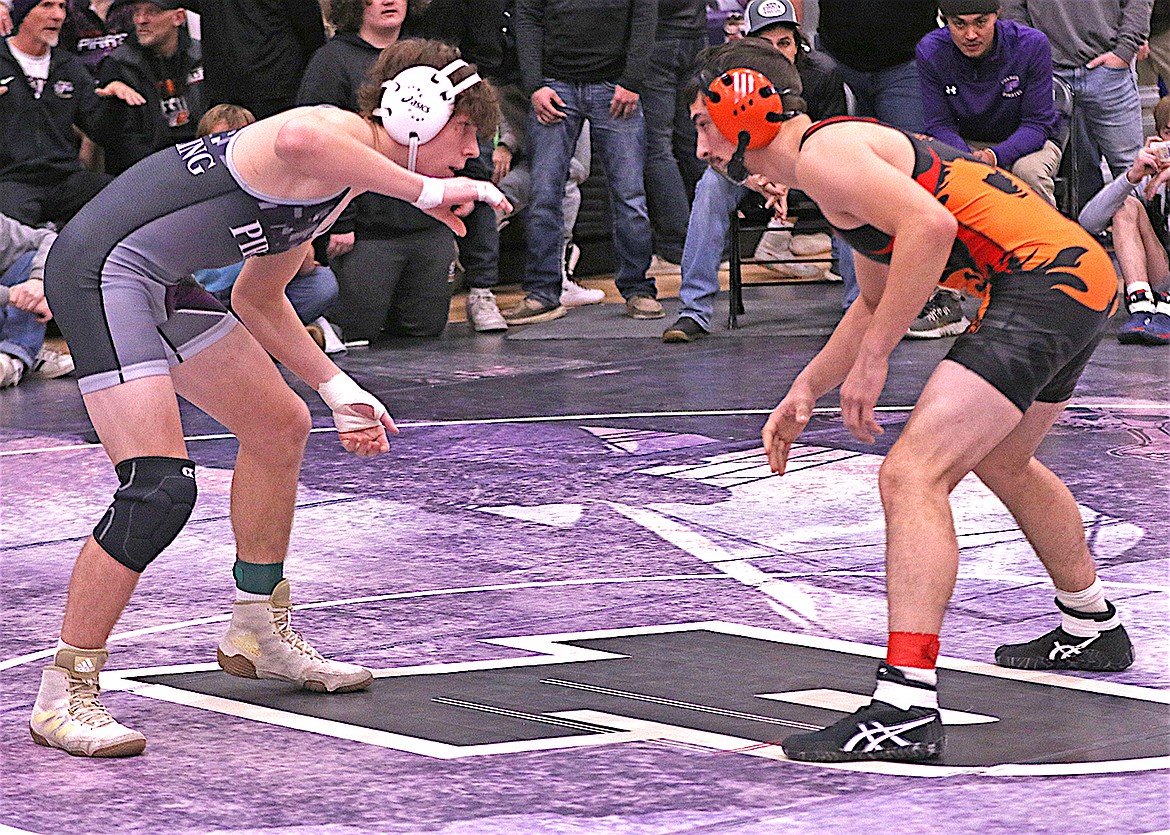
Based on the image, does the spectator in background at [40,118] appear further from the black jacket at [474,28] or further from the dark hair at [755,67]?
the dark hair at [755,67]

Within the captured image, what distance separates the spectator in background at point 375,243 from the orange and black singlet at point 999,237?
6.14m

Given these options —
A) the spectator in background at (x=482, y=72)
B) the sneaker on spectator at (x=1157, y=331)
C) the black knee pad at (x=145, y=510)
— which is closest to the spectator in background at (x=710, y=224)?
the spectator in background at (x=482, y=72)

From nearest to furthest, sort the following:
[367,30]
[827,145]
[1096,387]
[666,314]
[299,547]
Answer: [827,145] < [299,547] < [1096,387] < [367,30] < [666,314]

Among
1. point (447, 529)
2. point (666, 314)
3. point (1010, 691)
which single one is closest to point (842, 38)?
point (666, 314)

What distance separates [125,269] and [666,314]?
7.35 m

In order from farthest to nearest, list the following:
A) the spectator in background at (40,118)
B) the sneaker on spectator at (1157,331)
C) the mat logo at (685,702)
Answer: the spectator in background at (40,118)
the sneaker on spectator at (1157,331)
the mat logo at (685,702)

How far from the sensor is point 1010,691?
13.5 ft

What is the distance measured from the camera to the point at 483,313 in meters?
11.0

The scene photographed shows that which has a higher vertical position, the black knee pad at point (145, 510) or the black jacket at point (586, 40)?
the black jacket at point (586, 40)

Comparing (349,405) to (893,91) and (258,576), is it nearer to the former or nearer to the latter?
(258,576)

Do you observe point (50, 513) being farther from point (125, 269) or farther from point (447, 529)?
point (125, 269)

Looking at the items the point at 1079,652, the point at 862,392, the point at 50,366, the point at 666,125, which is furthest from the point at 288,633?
the point at 666,125

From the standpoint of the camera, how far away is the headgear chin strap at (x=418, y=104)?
4.05 m

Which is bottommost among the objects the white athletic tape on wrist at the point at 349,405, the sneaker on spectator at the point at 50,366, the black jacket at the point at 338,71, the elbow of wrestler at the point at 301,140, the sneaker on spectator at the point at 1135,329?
the sneaker on spectator at the point at 50,366
